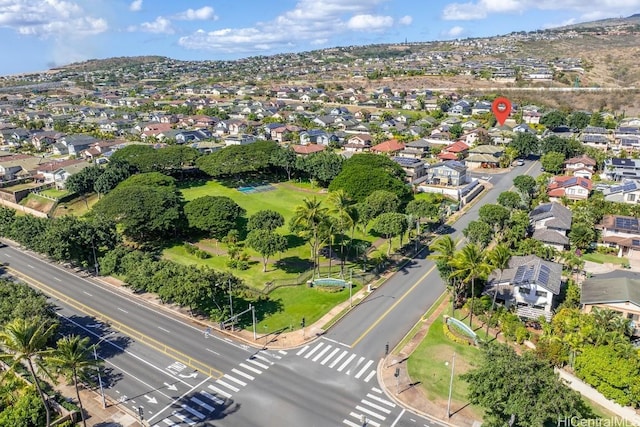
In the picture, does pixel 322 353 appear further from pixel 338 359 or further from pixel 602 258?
pixel 602 258

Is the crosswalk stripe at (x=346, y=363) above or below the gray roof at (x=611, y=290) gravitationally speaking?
below

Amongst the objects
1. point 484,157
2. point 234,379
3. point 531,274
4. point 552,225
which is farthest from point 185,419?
point 484,157

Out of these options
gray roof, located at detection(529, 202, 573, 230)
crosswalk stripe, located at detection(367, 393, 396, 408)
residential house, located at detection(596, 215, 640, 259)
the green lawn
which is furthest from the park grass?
residential house, located at detection(596, 215, 640, 259)

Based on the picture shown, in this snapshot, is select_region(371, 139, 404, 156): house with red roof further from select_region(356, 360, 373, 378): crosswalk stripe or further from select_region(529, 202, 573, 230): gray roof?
select_region(356, 360, 373, 378): crosswalk stripe

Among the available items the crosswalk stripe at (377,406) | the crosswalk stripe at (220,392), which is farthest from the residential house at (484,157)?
the crosswalk stripe at (220,392)

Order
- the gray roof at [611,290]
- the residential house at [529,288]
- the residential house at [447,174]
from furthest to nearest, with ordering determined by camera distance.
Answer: the residential house at [447,174], the residential house at [529,288], the gray roof at [611,290]

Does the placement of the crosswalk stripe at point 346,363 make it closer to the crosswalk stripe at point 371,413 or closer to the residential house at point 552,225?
the crosswalk stripe at point 371,413

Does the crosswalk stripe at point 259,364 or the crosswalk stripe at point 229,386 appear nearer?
the crosswalk stripe at point 229,386
